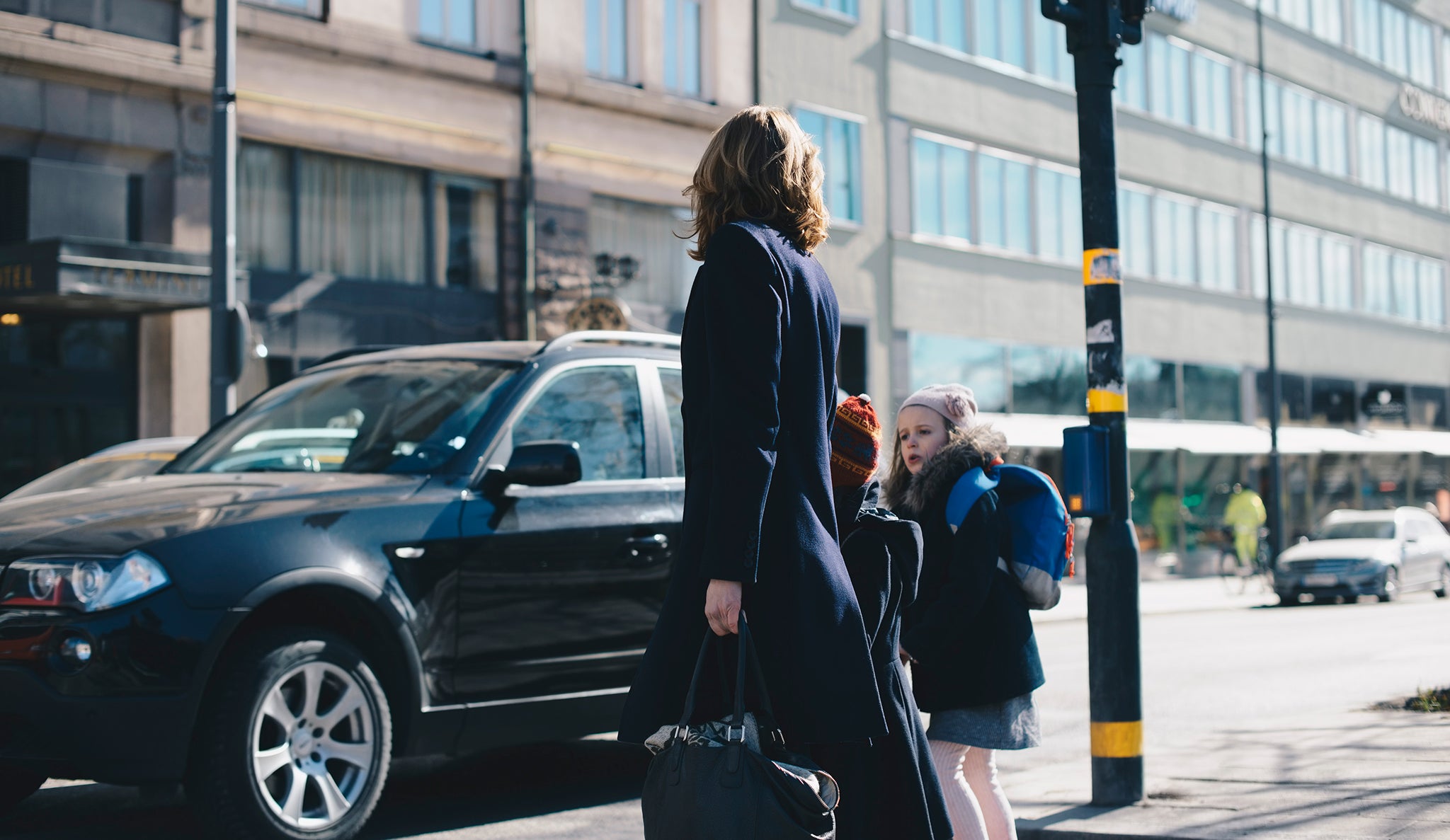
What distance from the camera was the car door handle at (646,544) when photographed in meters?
6.36

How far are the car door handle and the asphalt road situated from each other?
3.42ft

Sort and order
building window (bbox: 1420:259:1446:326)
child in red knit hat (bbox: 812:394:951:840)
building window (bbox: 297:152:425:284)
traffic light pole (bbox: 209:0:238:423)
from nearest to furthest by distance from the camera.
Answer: child in red knit hat (bbox: 812:394:951:840)
traffic light pole (bbox: 209:0:238:423)
building window (bbox: 297:152:425:284)
building window (bbox: 1420:259:1446:326)

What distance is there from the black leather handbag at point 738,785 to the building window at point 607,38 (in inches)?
792

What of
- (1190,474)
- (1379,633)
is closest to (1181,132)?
(1190,474)

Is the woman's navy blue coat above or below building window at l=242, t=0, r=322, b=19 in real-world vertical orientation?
below

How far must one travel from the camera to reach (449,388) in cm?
643

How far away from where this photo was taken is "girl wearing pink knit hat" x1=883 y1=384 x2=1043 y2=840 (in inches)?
175

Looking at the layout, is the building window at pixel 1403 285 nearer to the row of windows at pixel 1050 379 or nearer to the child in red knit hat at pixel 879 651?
the row of windows at pixel 1050 379

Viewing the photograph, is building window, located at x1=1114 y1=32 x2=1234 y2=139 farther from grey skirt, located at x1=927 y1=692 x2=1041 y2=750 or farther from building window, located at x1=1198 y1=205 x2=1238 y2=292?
grey skirt, located at x1=927 y1=692 x2=1041 y2=750

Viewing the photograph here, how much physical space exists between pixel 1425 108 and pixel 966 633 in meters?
45.9

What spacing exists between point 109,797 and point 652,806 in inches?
166

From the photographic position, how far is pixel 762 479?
3.23m

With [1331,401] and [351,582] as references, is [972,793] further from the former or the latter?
[1331,401]

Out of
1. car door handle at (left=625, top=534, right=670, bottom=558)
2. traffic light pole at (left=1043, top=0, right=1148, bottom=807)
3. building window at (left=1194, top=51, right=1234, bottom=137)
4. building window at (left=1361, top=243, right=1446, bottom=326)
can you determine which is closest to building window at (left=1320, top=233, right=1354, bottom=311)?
building window at (left=1361, top=243, right=1446, bottom=326)
